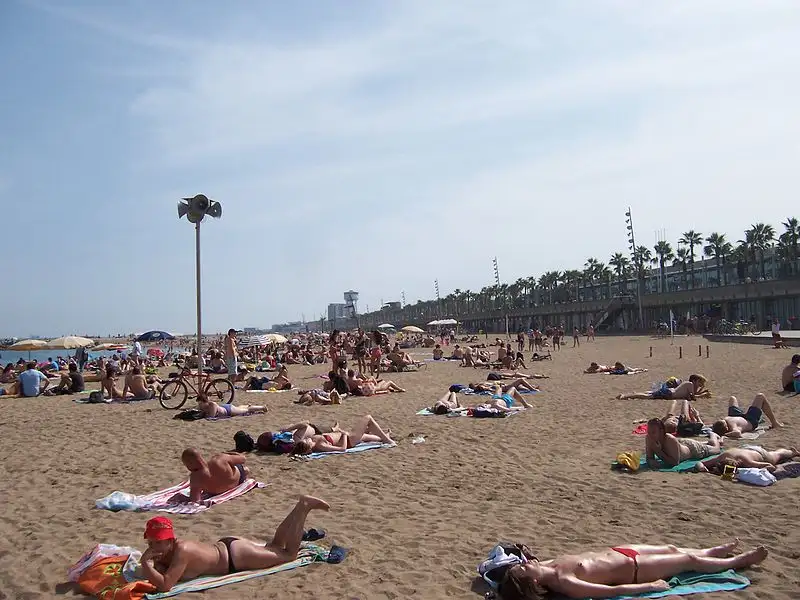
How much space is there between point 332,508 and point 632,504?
9.08ft

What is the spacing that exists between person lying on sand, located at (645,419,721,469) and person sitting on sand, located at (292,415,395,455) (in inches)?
135

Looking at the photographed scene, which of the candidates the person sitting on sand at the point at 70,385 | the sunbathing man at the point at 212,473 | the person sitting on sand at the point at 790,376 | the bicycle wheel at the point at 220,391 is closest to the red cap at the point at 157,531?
the sunbathing man at the point at 212,473

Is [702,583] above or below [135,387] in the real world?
below

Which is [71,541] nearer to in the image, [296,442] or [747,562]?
[296,442]

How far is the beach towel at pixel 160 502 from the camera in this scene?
609cm

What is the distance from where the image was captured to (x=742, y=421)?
8664mm

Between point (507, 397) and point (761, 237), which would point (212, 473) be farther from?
point (761, 237)

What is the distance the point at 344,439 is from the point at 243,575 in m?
4.24

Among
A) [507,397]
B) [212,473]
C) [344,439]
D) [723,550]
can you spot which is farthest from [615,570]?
[507,397]

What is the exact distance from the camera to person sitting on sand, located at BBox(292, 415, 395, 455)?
838cm

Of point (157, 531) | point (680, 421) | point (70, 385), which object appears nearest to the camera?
point (157, 531)

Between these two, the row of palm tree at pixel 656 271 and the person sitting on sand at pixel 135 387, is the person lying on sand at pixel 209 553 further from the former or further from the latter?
the row of palm tree at pixel 656 271

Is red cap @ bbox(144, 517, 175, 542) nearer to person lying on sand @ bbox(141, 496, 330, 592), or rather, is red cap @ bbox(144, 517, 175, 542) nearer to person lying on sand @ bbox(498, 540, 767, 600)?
person lying on sand @ bbox(141, 496, 330, 592)

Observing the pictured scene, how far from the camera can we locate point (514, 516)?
564 cm
